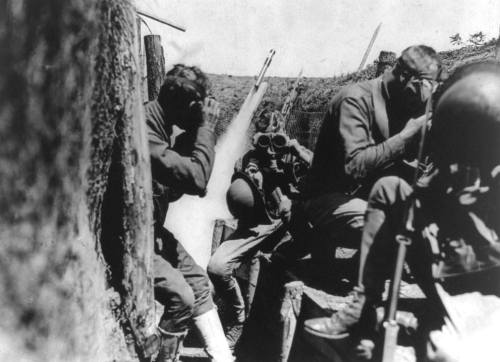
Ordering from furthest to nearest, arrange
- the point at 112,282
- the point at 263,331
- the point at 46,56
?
1. the point at 263,331
2. the point at 112,282
3. the point at 46,56

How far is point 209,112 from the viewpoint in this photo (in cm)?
304

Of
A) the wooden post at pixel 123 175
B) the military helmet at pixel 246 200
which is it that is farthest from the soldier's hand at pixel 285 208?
the wooden post at pixel 123 175

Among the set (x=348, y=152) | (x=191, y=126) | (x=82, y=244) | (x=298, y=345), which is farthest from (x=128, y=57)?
(x=298, y=345)

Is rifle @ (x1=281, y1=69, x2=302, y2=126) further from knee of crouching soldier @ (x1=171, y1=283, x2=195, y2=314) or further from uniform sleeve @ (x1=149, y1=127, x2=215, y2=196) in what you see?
knee of crouching soldier @ (x1=171, y1=283, x2=195, y2=314)

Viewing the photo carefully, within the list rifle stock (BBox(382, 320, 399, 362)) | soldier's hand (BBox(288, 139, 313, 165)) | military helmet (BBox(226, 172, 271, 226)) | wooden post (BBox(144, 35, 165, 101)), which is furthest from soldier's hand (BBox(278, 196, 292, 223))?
wooden post (BBox(144, 35, 165, 101))

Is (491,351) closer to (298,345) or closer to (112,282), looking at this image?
(298,345)

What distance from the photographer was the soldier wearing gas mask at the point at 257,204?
4.35m

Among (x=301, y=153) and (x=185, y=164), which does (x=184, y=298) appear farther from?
(x=301, y=153)

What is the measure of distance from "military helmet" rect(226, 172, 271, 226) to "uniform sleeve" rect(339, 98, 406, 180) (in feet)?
4.84

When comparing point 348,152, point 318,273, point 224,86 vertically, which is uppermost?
point 224,86

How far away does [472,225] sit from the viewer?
2445 millimetres

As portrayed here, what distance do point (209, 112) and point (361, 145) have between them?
1.12 metres

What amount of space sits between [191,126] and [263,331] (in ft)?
7.17

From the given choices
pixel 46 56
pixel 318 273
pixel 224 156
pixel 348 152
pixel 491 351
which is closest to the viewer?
pixel 46 56
